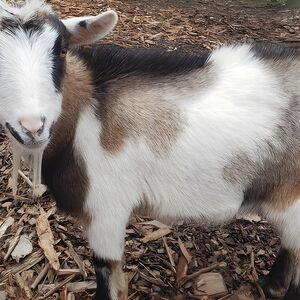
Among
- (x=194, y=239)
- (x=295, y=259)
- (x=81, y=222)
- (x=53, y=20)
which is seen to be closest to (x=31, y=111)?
(x=53, y=20)

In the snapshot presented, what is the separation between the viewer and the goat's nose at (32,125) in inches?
78.3

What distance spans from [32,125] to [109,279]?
3.70 feet

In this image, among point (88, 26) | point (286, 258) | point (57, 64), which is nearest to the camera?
point (57, 64)

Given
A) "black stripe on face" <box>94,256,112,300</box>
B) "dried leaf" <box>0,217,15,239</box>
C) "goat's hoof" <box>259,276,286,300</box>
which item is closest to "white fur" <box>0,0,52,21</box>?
"black stripe on face" <box>94,256,112,300</box>

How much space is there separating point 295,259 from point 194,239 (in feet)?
2.97

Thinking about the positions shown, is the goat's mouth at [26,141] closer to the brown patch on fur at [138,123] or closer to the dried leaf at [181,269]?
the brown patch on fur at [138,123]

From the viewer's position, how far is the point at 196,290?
314 cm

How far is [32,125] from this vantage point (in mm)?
1990

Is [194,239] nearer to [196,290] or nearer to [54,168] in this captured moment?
[196,290]

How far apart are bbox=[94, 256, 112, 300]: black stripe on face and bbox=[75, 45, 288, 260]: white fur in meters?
0.24

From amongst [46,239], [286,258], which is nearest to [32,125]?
[46,239]

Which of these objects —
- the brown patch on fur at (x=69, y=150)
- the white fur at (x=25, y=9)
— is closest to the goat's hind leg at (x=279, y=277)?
the brown patch on fur at (x=69, y=150)

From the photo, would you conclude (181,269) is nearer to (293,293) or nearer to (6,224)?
(293,293)

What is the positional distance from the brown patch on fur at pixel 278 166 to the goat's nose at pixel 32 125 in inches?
36.2
